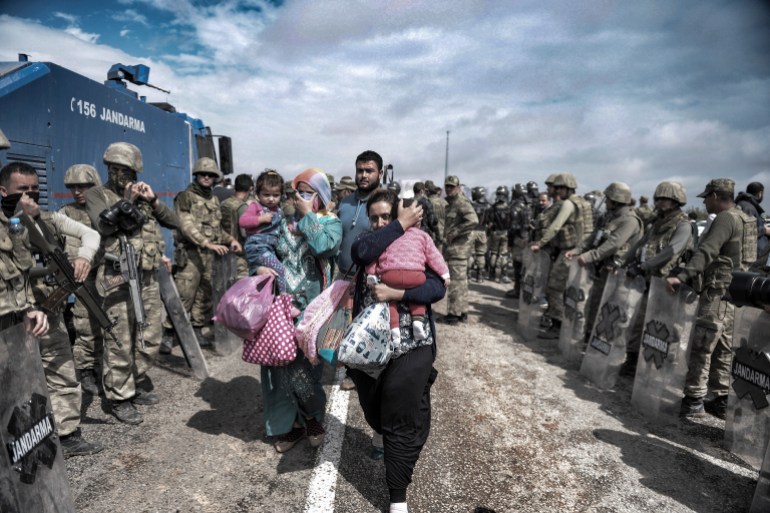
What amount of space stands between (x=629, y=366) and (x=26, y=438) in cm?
580

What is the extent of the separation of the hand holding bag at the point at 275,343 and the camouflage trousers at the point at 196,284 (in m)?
2.84

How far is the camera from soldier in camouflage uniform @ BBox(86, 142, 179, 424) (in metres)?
3.65

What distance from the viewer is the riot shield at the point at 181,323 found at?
4.39 metres

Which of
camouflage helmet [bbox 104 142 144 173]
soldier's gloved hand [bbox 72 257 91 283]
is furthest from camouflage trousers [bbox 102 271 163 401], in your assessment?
camouflage helmet [bbox 104 142 144 173]

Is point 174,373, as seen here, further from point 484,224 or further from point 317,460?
point 484,224

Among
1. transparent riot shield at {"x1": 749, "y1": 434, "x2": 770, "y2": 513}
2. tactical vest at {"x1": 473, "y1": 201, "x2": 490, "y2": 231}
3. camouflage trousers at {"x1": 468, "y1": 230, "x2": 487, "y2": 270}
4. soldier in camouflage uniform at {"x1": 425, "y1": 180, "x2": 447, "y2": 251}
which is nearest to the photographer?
transparent riot shield at {"x1": 749, "y1": 434, "x2": 770, "y2": 513}

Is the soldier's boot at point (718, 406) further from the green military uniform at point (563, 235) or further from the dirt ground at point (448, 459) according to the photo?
the green military uniform at point (563, 235)

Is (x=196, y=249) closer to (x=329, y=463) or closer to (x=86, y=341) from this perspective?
(x=86, y=341)

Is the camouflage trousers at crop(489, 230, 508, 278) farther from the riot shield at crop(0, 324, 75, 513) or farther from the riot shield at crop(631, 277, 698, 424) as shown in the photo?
the riot shield at crop(0, 324, 75, 513)

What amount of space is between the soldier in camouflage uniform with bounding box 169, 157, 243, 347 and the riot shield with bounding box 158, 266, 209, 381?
3.51ft

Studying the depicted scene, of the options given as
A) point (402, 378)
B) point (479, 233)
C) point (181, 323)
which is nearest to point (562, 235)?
point (479, 233)

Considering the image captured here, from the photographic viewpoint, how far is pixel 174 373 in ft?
15.7

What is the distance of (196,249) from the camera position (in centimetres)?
565

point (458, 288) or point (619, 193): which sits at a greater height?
point (619, 193)
